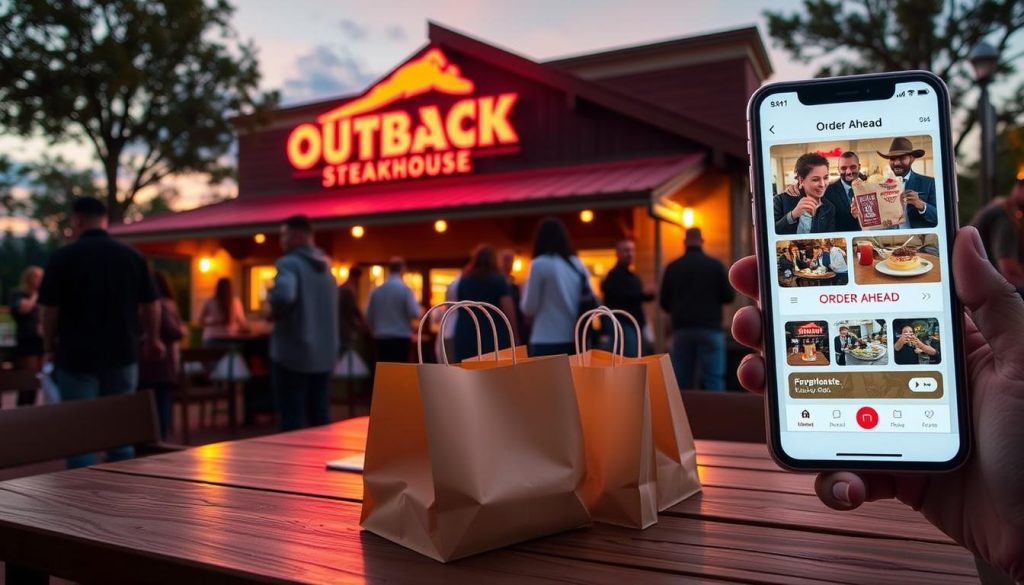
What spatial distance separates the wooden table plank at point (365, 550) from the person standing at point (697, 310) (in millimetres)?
5381

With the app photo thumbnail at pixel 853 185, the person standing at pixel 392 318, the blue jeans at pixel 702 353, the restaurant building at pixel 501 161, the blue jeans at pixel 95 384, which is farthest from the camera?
the restaurant building at pixel 501 161

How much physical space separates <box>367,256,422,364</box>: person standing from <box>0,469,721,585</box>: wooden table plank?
21.4 ft

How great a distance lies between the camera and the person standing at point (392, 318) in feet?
26.6

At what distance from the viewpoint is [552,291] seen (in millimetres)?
5898

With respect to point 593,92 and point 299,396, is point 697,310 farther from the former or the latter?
point 593,92

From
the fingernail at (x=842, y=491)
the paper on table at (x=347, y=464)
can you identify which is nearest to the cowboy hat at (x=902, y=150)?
the fingernail at (x=842, y=491)

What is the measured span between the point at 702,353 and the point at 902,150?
18.7 feet

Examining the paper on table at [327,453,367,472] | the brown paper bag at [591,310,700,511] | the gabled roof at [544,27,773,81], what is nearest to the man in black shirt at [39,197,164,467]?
the paper on table at [327,453,367,472]

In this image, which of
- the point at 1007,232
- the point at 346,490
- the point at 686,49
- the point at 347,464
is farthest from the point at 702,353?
the point at 686,49

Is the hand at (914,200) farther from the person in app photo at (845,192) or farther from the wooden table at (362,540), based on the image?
the wooden table at (362,540)

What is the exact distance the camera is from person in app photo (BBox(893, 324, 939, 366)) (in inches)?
45.4

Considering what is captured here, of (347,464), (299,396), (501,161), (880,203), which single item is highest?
(501,161)

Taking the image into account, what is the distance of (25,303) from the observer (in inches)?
357

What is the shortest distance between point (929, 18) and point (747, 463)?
2124cm
